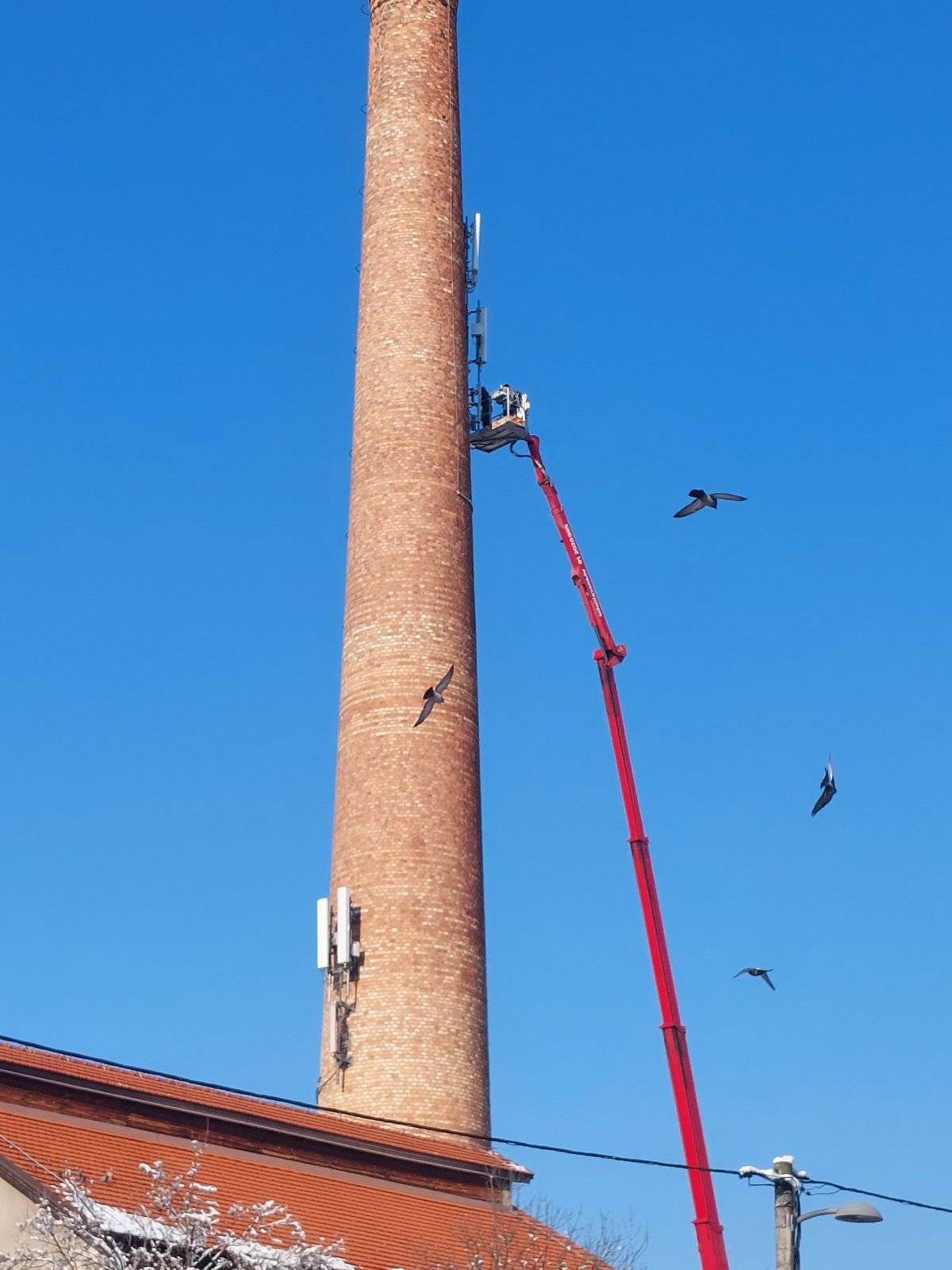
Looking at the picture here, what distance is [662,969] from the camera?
2756 cm

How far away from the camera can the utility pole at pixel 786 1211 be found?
1661cm

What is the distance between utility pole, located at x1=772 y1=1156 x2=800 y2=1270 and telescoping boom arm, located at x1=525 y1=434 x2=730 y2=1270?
666 cm

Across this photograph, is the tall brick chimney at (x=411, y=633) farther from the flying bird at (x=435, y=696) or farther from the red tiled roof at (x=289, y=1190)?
the red tiled roof at (x=289, y=1190)

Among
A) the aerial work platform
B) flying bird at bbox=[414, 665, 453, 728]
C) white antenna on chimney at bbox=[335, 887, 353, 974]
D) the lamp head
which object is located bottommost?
the lamp head

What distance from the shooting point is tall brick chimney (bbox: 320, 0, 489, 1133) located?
27375mm

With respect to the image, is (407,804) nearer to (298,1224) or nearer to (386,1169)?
(386,1169)

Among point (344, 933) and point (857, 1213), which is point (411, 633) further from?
point (857, 1213)

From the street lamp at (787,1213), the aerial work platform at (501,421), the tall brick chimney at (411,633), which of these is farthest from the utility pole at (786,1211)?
the aerial work platform at (501,421)

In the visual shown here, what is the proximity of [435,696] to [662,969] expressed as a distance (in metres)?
4.81

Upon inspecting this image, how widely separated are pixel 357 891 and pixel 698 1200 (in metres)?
6.12

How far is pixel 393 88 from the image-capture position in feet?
107

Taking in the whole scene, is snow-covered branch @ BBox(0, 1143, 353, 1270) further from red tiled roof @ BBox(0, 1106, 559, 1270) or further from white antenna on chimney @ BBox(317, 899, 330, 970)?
white antenna on chimney @ BBox(317, 899, 330, 970)

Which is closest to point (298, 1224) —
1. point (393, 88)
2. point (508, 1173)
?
point (508, 1173)

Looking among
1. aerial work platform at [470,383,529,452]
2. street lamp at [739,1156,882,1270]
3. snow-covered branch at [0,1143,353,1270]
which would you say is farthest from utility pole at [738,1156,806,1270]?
aerial work platform at [470,383,529,452]
